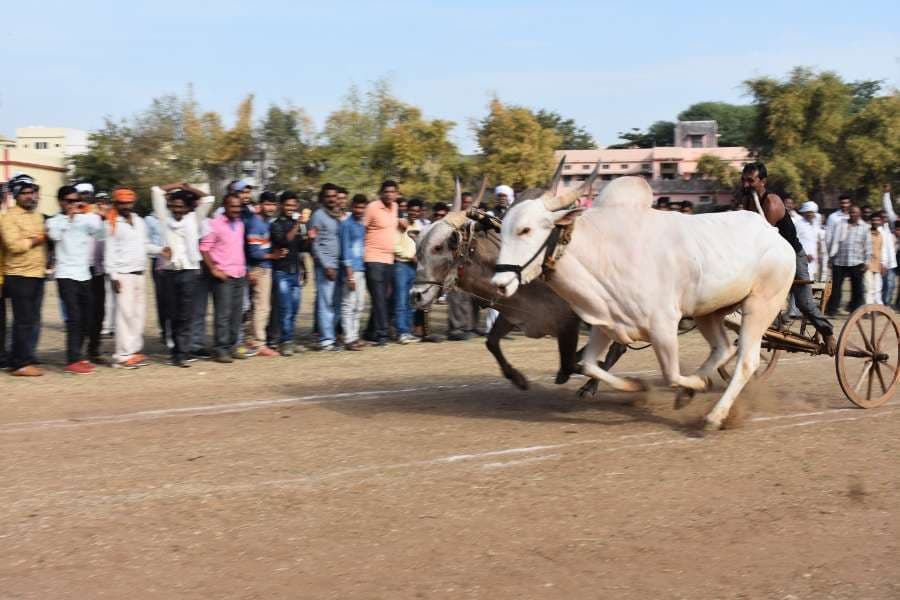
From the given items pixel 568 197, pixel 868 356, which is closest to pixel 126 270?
pixel 568 197

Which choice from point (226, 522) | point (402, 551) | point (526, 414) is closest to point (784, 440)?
point (526, 414)

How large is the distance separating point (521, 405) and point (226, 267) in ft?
15.0

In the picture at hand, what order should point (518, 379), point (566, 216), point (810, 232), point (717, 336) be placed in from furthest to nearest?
point (810, 232)
point (518, 379)
point (717, 336)
point (566, 216)

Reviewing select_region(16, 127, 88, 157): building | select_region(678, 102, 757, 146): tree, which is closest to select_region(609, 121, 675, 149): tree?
select_region(678, 102, 757, 146): tree

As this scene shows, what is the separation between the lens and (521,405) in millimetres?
9297

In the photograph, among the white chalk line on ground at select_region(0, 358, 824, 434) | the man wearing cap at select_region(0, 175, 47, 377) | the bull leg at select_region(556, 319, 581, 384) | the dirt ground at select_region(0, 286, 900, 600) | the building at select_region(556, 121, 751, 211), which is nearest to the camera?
the dirt ground at select_region(0, 286, 900, 600)

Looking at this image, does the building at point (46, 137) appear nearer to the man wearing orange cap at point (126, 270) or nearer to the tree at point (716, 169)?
the tree at point (716, 169)

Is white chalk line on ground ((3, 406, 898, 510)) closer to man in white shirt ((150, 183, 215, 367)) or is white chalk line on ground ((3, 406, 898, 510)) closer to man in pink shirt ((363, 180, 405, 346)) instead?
man in white shirt ((150, 183, 215, 367))

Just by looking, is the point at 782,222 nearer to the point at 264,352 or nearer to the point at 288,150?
the point at 264,352

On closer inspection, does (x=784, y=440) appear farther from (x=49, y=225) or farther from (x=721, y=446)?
(x=49, y=225)

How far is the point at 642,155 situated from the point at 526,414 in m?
71.8

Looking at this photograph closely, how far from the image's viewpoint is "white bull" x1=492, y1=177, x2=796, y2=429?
773cm

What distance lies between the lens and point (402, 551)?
5.16m

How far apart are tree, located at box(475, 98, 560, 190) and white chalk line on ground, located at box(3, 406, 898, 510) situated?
44.4 metres
